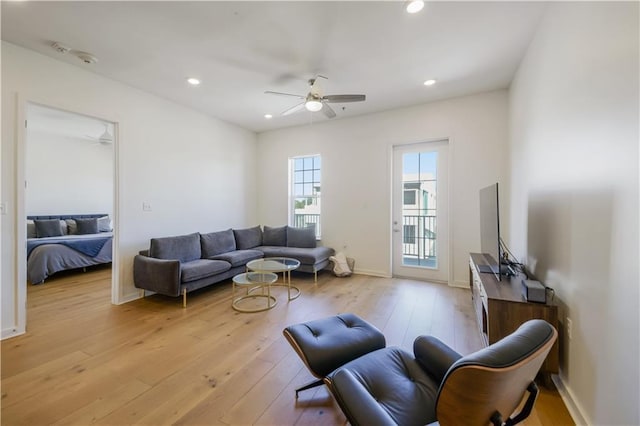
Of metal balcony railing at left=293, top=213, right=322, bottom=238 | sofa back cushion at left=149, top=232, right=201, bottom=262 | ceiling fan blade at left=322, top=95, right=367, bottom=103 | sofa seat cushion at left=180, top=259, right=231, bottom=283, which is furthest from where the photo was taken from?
metal balcony railing at left=293, top=213, right=322, bottom=238

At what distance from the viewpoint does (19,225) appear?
8.55 feet

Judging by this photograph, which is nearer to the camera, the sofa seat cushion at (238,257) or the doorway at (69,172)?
the sofa seat cushion at (238,257)

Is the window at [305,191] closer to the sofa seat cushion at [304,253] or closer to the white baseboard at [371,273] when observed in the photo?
the sofa seat cushion at [304,253]

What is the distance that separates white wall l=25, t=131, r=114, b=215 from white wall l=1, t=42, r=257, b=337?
269 centimetres

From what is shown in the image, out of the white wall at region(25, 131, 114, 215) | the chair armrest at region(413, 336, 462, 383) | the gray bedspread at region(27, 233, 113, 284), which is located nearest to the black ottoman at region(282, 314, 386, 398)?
the chair armrest at region(413, 336, 462, 383)

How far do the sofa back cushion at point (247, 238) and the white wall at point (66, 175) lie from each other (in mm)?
3312

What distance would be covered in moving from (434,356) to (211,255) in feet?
12.0

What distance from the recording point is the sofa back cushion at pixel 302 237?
4.85m

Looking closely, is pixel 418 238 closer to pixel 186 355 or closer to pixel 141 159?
pixel 186 355

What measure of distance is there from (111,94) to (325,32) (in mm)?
2865

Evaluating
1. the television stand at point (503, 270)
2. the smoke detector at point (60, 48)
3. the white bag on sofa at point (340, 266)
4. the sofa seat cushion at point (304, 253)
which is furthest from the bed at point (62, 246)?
the television stand at point (503, 270)

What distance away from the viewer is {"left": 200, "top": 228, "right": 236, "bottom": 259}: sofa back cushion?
416 centimetres

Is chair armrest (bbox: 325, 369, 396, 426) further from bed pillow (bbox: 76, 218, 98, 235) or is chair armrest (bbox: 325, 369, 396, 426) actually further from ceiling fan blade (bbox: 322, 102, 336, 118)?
bed pillow (bbox: 76, 218, 98, 235)

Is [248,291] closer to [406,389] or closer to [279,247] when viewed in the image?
[279,247]
